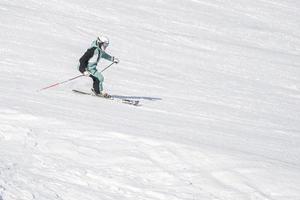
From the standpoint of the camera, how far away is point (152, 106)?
16734 mm

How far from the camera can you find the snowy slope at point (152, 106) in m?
8.49

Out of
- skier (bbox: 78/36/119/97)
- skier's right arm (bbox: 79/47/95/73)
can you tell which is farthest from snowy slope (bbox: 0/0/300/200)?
skier's right arm (bbox: 79/47/95/73)

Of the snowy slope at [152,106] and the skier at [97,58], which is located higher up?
the skier at [97,58]

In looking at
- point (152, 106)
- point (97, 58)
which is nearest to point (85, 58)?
point (97, 58)

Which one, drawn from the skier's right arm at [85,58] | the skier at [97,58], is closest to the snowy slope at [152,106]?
the skier at [97,58]

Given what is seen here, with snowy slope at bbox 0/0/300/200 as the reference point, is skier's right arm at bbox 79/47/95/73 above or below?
above

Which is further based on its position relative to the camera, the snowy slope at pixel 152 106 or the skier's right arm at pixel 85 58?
the skier's right arm at pixel 85 58

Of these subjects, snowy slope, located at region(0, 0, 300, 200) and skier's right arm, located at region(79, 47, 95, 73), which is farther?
skier's right arm, located at region(79, 47, 95, 73)

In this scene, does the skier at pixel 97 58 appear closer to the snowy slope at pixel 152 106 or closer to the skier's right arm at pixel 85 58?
the skier's right arm at pixel 85 58

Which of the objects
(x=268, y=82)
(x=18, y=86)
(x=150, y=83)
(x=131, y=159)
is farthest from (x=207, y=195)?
(x=268, y=82)

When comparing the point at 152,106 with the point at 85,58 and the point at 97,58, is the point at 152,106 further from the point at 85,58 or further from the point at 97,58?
the point at 85,58

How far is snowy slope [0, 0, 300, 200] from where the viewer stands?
8492 millimetres

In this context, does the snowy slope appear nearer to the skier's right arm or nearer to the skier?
the skier

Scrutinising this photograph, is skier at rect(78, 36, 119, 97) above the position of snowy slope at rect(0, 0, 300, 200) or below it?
above
